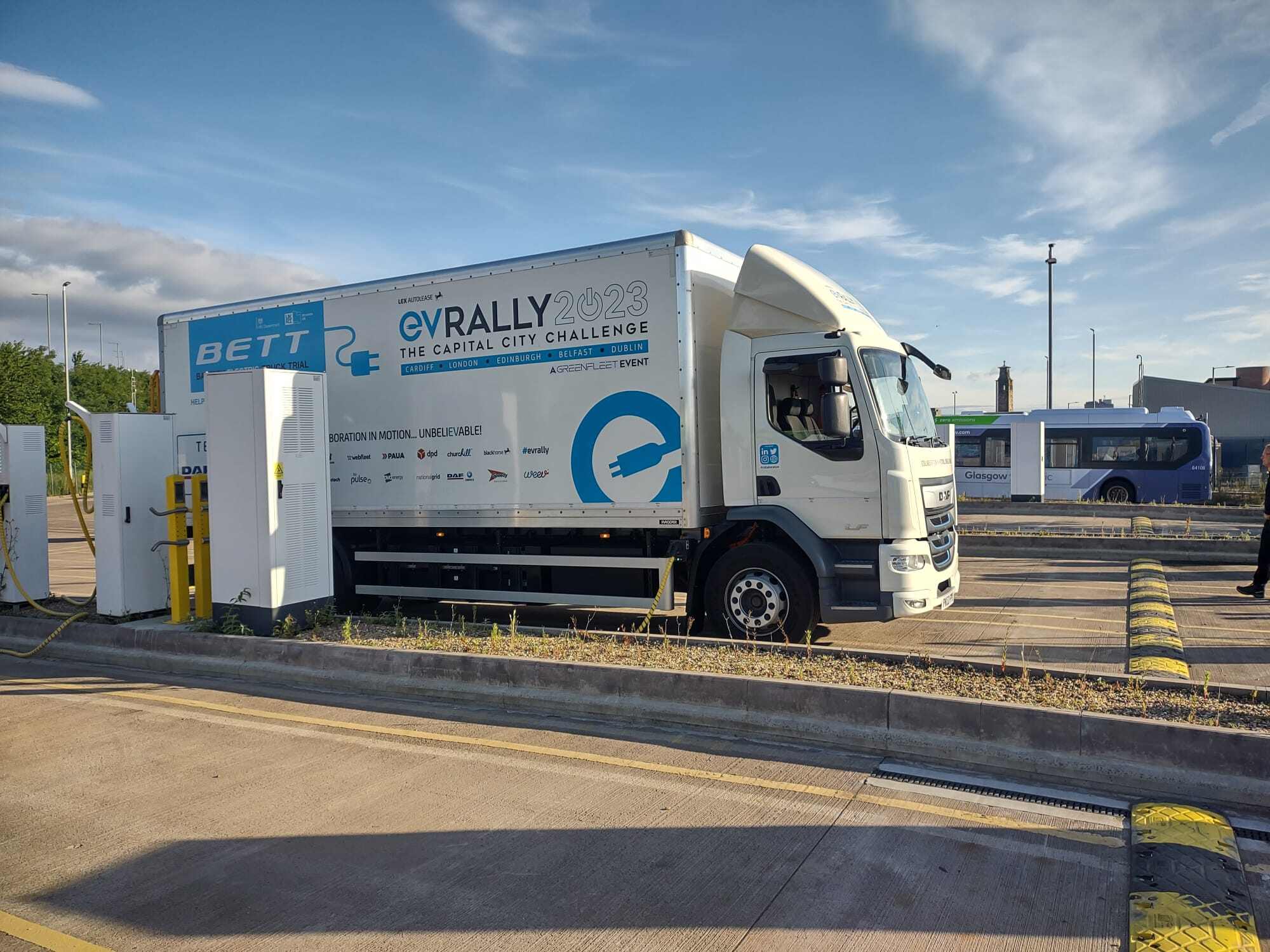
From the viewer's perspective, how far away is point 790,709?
6.04 meters

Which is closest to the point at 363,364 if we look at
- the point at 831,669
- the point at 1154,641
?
the point at 831,669

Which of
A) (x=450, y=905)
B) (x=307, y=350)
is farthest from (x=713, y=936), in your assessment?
(x=307, y=350)

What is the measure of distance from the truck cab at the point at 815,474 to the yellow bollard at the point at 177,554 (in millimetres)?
5220

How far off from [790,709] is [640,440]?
135 inches

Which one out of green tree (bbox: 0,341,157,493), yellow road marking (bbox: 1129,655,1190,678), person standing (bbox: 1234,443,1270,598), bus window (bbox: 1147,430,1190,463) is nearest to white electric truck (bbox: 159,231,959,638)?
yellow road marking (bbox: 1129,655,1190,678)

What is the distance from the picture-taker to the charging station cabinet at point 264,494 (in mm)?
8430

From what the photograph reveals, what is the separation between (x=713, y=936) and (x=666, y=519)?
5.22m

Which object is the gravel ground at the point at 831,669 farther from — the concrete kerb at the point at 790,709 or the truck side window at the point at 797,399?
the truck side window at the point at 797,399

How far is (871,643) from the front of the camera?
895 centimetres

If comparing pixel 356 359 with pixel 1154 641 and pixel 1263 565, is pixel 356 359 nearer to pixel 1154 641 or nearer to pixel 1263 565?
pixel 1154 641

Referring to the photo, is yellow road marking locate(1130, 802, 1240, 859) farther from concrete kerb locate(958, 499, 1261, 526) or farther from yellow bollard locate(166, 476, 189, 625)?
concrete kerb locate(958, 499, 1261, 526)

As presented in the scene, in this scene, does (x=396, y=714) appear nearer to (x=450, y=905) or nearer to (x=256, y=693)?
(x=256, y=693)

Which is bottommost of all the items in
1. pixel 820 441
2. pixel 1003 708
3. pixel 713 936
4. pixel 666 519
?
pixel 713 936

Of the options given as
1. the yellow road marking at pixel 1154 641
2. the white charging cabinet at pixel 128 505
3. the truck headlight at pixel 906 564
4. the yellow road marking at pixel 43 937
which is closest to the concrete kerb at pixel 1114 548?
the yellow road marking at pixel 1154 641
